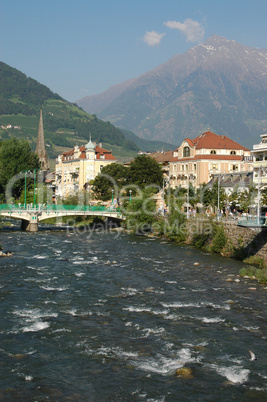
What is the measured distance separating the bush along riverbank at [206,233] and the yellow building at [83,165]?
57.9 m

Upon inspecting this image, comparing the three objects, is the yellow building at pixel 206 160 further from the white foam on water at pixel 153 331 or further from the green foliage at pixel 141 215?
the white foam on water at pixel 153 331

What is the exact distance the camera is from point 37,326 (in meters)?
29.6

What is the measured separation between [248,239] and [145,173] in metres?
Answer: 59.6

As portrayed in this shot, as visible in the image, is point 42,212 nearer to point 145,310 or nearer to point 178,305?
point 178,305

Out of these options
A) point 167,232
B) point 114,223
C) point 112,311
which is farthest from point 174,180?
point 112,311

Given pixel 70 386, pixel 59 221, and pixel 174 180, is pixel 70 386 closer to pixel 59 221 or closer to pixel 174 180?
pixel 59 221

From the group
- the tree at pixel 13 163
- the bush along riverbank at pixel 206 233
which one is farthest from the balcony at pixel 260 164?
the tree at pixel 13 163

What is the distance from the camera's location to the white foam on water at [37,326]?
29.1 metres

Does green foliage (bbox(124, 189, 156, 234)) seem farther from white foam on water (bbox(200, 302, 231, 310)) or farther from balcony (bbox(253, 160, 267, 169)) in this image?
white foam on water (bbox(200, 302, 231, 310))

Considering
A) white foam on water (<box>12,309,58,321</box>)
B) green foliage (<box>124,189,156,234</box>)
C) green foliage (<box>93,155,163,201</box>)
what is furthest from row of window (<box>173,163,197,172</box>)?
white foam on water (<box>12,309,58,321</box>)

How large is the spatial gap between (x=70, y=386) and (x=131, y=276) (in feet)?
77.6

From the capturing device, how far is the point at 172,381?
22719 millimetres

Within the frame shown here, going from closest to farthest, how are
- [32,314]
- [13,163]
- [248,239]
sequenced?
[32,314], [248,239], [13,163]

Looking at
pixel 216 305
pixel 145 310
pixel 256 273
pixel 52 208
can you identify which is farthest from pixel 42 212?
pixel 216 305
